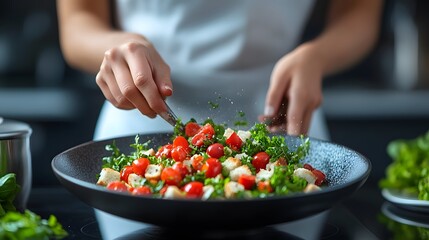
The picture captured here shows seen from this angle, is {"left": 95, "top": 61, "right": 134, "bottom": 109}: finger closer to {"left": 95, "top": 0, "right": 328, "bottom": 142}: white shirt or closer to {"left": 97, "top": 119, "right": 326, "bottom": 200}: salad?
{"left": 97, "top": 119, "right": 326, "bottom": 200}: salad

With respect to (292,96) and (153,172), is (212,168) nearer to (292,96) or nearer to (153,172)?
(153,172)

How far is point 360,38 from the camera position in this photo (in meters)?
1.75

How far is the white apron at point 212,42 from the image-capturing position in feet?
5.58

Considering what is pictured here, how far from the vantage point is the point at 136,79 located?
3.92ft

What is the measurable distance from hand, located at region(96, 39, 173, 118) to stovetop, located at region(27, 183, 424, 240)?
20 centimetres

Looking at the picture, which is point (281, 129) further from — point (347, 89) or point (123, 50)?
point (347, 89)

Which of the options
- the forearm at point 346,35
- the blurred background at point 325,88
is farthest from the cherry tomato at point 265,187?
the blurred background at point 325,88

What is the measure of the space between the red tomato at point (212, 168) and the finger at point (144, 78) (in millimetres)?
160

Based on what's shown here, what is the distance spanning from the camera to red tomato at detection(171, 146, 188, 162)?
1.15 meters

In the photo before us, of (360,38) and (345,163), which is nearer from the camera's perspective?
(345,163)

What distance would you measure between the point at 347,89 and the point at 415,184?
163 centimetres

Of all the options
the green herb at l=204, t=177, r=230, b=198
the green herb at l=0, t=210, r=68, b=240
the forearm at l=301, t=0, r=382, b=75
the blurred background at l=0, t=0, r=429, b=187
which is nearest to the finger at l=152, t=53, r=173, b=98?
the green herb at l=204, t=177, r=230, b=198

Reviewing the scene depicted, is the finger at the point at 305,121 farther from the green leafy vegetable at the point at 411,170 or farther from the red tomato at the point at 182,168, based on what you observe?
the red tomato at the point at 182,168

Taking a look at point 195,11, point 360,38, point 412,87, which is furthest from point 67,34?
point 412,87
